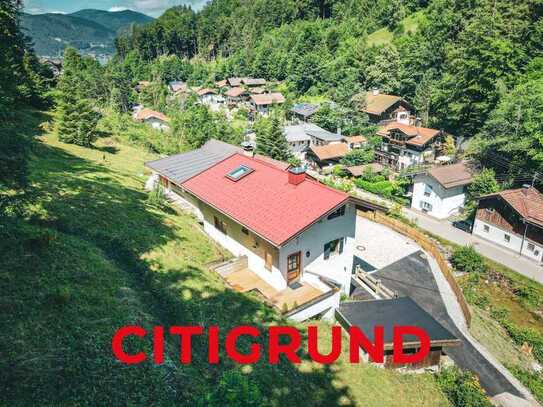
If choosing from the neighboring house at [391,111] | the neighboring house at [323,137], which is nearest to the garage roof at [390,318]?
the neighboring house at [323,137]

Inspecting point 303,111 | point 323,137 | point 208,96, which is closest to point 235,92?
point 208,96

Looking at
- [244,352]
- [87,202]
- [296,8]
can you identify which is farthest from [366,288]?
[296,8]

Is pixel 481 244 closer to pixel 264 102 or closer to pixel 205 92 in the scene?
pixel 264 102

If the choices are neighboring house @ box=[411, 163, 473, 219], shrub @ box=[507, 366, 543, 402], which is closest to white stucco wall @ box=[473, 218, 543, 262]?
neighboring house @ box=[411, 163, 473, 219]

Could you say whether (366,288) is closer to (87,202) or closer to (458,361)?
(458,361)

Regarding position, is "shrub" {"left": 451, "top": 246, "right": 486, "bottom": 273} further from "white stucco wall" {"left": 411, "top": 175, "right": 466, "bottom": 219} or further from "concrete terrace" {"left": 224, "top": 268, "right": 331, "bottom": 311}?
"concrete terrace" {"left": 224, "top": 268, "right": 331, "bottom": 311}
